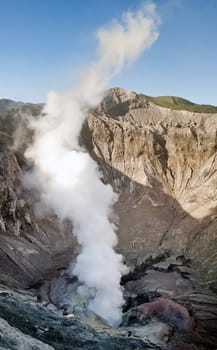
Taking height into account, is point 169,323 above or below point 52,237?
below

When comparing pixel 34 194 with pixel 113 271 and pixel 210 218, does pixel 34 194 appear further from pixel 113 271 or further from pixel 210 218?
pixel 210 218

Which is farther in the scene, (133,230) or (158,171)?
(158,171)

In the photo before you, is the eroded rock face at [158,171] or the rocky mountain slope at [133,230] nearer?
the rocky mountain slope at [133,230]

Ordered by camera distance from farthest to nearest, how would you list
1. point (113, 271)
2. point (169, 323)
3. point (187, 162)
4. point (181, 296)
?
point (187, 162) < point (113, 271) < point (181, 296) < point (169, 323)

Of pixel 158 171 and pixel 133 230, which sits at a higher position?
pixel 158 171

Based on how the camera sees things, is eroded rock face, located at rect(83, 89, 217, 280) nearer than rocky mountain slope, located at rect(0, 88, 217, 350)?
No

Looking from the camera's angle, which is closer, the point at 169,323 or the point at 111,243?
the point at 169,323

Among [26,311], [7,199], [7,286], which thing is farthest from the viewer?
[7,199]

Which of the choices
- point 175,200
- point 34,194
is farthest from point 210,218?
point 34,194
